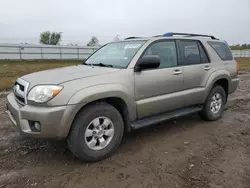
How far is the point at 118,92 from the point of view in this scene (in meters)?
3.30

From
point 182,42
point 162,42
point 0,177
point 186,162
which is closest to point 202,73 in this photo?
point 182,42

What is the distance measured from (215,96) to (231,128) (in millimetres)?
765

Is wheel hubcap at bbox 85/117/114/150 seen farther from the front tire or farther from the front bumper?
the front bumper

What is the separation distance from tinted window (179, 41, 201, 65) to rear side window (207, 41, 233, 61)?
1.75ft

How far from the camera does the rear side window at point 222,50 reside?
200 inches

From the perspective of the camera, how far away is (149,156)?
11.3ft

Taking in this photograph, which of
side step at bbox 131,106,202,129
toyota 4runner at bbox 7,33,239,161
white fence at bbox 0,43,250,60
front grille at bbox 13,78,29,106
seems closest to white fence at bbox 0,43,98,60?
white fence at bbox 0,43,250,60

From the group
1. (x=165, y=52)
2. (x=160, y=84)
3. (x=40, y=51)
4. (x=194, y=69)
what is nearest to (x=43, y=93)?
(x=160, y=84)

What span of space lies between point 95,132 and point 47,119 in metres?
0.69

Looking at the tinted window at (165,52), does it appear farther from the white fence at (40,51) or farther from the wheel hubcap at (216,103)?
the white fence at (40,51)

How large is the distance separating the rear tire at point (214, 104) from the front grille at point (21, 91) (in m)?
3.46

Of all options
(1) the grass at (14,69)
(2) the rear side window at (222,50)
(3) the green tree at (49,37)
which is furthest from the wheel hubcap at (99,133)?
(3) the green tree at (49,37)

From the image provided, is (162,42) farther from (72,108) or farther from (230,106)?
(230,106)

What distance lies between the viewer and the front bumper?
2.81 m
